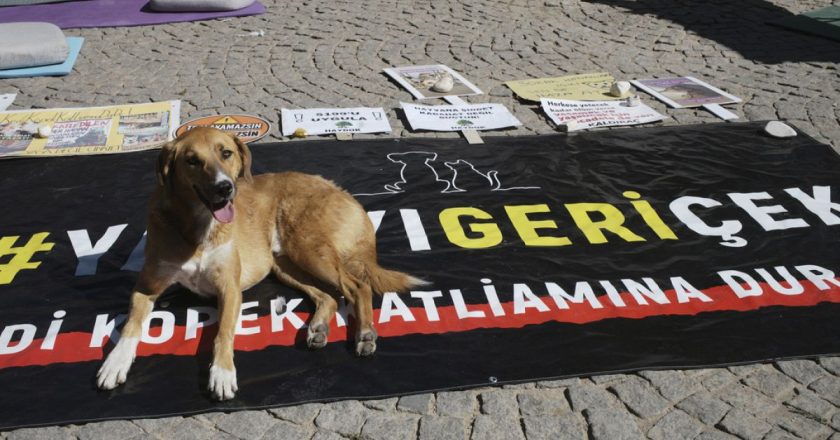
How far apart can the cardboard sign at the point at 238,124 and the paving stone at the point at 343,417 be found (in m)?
3.80

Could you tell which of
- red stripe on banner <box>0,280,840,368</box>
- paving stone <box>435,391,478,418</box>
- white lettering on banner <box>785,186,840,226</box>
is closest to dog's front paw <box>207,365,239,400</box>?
red stripe on banner <box>0,280,840,368</box>

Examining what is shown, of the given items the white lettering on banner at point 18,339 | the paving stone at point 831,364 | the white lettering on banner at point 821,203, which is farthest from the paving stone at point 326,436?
the white lettering on banner at point 821,203

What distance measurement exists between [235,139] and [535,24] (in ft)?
24.2

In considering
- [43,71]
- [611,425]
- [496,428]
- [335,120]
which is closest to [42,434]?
[496,428]

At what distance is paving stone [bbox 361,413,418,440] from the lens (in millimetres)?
Answer: 3938

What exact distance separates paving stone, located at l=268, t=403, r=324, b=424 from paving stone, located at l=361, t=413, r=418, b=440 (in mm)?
277

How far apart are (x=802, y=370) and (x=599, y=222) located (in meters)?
1.88

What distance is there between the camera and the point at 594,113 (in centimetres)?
800

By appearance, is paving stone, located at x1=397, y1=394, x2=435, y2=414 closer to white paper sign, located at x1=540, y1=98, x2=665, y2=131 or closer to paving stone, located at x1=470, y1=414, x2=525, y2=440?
paving stone, located at x1=470, y1=414, x2=525, y2=440

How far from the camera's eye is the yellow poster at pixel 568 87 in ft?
27.8

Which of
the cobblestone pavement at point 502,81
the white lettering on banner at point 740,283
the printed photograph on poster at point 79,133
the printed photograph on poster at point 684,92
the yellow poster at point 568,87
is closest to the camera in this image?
the cobblestone pavement at point 502,81

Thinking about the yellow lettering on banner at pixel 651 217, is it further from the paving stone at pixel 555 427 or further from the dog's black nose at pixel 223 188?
the dog's black nose at pixel 223 188

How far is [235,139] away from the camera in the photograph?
15.3ft

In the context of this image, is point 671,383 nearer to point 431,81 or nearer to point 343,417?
point 343,417
